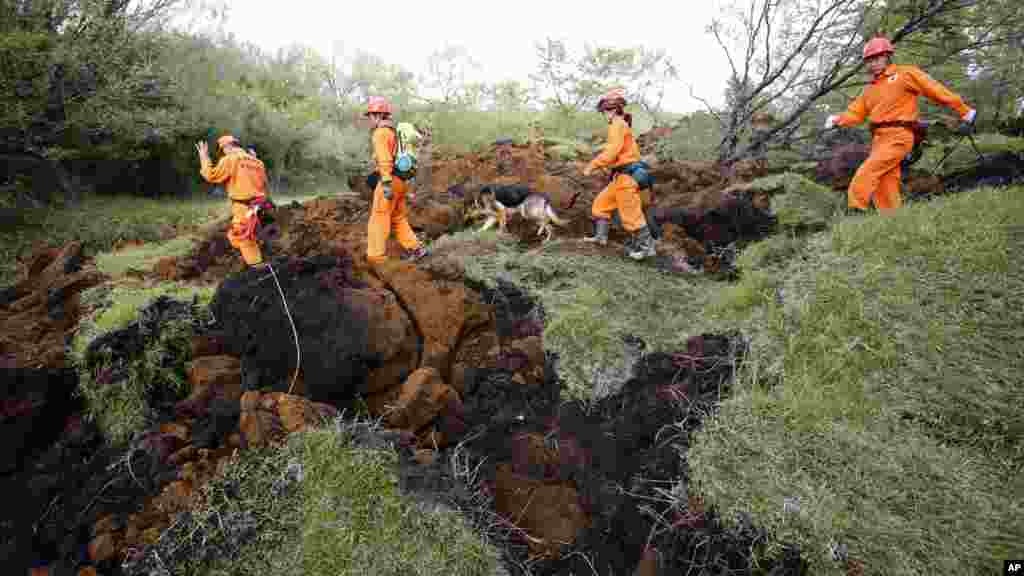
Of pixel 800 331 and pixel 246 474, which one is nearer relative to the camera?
pixel 246 474

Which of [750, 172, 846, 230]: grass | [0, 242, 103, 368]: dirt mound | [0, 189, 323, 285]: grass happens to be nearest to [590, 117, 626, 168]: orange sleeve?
[750, 172, 846, 230]: grass

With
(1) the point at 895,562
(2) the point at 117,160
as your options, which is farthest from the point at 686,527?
(2) the point at 117,160

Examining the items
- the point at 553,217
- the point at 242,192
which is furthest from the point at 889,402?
the point at 242,192

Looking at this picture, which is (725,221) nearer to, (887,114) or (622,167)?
(622,167)

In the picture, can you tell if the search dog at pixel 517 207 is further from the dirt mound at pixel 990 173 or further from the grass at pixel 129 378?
the dirt mound at pixel 990 173

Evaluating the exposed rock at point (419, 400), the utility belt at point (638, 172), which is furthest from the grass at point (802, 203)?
the exposed rock at point (419, 400)

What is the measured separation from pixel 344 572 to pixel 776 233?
5.19 m

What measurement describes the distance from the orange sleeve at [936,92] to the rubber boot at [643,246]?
2.74m

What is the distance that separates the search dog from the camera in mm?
6277

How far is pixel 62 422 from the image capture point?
11.9ft

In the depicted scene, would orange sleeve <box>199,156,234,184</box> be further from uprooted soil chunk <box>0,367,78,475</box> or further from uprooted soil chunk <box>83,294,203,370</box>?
uprooted soil chunk <box>0,367,78,475</box>

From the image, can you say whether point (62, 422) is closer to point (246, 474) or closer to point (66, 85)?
point (246, 474)

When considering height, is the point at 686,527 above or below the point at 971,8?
below

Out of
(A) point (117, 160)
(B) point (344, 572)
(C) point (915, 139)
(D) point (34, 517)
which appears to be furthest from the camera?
(A) point (117, 160)
